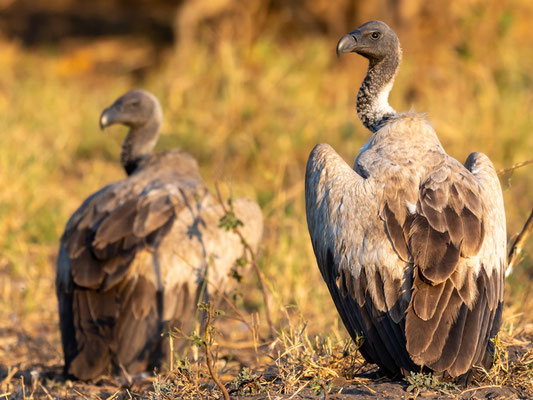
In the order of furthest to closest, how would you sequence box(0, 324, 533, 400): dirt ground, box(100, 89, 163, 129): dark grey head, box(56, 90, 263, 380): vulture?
box(100, 89, 163, 129): dark grey head < box(56, 90, 263, 380): vulture < box(0, 324, 533, 400): dirt ground

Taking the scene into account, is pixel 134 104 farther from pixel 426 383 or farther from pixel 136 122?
pixel 426 383

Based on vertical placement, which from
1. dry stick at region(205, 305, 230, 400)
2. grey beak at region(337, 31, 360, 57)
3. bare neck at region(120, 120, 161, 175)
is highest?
grey beak at region(337, 31, 360, 57)

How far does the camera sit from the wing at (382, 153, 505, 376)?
3168 millimetres

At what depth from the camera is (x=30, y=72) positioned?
42.5ft

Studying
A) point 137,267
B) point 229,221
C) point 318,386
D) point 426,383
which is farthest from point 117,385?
point 426,383

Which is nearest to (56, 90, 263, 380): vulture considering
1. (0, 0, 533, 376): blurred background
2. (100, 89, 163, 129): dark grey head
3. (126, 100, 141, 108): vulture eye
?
(0, 0, 533, 376): blurred background

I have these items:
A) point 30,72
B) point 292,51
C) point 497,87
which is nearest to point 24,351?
point 497,87

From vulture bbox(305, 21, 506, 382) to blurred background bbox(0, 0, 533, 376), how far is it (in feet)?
5.00

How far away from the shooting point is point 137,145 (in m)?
6.54

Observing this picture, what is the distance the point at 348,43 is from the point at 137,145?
273 cm

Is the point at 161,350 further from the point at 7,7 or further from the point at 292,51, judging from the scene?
the point at 7,7

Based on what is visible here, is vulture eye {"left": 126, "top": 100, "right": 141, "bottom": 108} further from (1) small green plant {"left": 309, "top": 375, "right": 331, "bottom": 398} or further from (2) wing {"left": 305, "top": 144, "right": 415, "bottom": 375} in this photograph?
(1) small green plant {"left": 309, "top": 375, "right": 331, "bottom": 398}

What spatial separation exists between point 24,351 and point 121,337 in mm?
980

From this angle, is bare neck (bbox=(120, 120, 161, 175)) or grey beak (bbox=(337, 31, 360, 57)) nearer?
grey beak (bbox=(337, 31, 360, 57))
